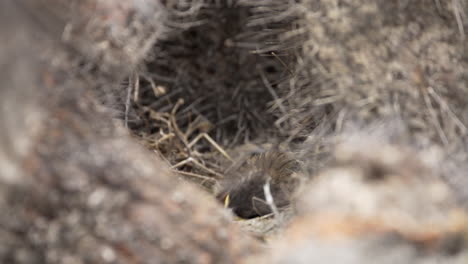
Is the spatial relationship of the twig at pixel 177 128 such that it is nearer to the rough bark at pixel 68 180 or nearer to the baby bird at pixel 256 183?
the baby bird at pixel 256 183

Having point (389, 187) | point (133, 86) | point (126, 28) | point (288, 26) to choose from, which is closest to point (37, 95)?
point (126, 28)

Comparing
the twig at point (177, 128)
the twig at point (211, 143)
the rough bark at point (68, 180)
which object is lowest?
the twig at point (211, 143)

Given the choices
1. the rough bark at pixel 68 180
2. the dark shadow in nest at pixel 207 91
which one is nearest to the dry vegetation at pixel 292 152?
the rough bark at pixel 68 180

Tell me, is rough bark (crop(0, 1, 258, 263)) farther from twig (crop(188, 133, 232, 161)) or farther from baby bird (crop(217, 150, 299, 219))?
twig (crop(188, 133, 232, 161))

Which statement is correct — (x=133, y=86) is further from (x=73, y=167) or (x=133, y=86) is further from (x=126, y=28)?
(x=73, y=167)

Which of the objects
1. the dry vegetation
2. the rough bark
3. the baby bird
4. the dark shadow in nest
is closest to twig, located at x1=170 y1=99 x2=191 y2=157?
the dark shadow in nest

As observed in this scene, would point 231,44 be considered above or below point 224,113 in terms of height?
above
